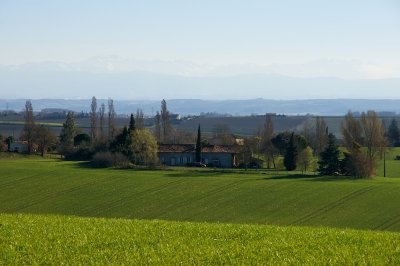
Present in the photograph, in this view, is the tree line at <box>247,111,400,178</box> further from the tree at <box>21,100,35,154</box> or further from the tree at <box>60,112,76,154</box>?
the tree at <box>21,100,35,154</box>

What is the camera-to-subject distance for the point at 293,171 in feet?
209

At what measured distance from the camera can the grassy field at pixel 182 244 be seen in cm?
1381

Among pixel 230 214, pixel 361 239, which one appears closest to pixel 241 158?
pixel 230 214

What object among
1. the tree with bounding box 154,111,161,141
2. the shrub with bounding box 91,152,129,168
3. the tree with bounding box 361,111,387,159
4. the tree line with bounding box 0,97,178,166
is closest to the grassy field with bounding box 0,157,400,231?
the shrub with bounding box 91,152,129,168

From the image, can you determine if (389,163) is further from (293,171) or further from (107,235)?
(107,235)

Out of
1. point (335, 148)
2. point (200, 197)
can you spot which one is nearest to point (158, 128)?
point (335, 148)

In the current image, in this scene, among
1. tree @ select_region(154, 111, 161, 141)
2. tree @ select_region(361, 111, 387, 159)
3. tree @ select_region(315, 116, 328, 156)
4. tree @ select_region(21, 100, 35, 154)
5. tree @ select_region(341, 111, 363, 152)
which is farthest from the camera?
tree @ select_region(154, 111, 161, 141)

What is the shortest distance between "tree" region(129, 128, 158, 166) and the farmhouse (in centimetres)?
380

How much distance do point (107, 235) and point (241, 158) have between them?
52181mm

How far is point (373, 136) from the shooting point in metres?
68.9

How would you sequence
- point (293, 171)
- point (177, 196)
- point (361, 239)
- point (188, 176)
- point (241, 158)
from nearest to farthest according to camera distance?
1. point (361, 239)
2. point (177, 196)
3. point (188, 176)
4. point (293, 171)
5. point (241, 158)

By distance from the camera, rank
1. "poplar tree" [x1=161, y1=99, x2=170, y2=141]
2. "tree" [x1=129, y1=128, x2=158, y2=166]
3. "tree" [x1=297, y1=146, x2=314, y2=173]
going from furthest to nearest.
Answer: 1. "poplar tree" [x1=161, y1=99, x2=170, y2=141]
2. "tree" [x1=129, y1=128, x2=158, y2=166]
3. "tree" [x1=297, y1=146, x2=314, y2=173]

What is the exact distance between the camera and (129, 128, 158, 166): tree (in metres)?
65.1

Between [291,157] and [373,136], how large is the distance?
410 inches
